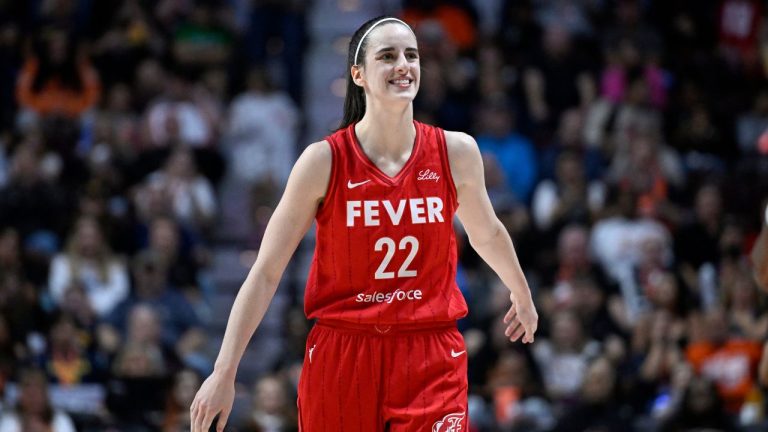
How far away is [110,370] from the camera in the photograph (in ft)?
34.9

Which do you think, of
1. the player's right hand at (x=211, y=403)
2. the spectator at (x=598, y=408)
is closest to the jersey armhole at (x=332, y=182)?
the player's right hand at (x=211, y=403)

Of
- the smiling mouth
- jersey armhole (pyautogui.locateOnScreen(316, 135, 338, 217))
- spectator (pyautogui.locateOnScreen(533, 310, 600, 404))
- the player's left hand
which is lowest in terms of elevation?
spectator (pyautogui.locateOnScreen(533, 310, 600, 404))

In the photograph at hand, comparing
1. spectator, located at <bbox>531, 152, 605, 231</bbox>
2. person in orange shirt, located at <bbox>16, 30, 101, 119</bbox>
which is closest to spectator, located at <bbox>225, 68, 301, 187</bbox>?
person in orange shirt, located at <bbox>16, 30, 101, 119</bbox>

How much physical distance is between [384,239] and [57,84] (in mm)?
8950

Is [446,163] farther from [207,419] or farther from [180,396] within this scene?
[180,396]

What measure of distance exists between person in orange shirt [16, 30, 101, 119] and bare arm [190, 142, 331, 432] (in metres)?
8.58

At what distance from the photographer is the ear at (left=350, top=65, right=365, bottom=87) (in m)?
5.57

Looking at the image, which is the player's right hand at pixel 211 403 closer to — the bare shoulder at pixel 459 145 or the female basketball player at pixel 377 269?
the female basketball player at pixel 377 269

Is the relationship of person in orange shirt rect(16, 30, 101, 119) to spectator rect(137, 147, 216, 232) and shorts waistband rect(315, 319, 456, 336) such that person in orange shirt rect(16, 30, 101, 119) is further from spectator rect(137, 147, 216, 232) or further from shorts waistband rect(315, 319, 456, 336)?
shorts waistband rect(315, 319, 456, 336)

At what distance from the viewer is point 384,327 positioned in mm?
5398

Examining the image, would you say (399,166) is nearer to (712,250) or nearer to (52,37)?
(712,250)

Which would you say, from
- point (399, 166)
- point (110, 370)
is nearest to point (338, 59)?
point (110, 370)

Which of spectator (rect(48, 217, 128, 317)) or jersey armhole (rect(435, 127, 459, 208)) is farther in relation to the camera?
spectator (rect(48, 217, 128, 317))

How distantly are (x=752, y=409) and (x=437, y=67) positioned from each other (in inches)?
204
